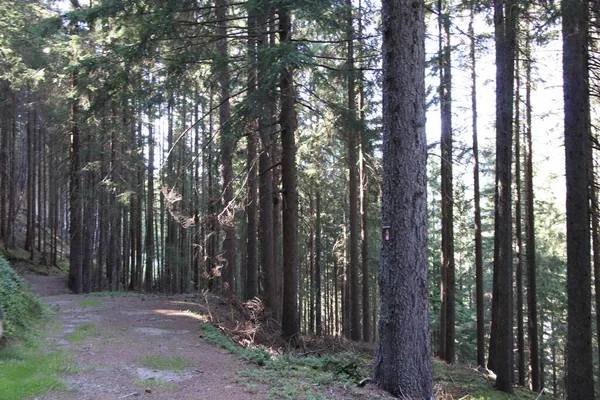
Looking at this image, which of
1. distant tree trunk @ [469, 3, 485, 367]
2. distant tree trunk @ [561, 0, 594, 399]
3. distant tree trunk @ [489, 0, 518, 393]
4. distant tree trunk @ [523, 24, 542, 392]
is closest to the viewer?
distant tree trunk @ [561, 0, 594, 399]

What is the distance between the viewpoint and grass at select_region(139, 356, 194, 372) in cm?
605

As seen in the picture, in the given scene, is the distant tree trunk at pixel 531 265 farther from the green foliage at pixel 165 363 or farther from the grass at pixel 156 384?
the grass at pixel 156 384

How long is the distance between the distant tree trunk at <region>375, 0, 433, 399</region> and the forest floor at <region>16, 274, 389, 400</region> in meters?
0.52

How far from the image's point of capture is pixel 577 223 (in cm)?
817

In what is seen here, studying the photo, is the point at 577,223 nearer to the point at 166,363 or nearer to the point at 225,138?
the point at 225,138

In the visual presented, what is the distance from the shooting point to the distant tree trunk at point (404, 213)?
5.06m

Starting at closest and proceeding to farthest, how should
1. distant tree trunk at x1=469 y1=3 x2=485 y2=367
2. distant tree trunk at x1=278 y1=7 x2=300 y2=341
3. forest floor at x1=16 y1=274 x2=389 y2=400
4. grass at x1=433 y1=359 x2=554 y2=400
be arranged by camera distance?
forest floor at x1=16 y1=274 x2=389 y2=400
grass at x1=433 y1=359 x2=554 y2=400
distant tree trunk at x1=278 y1=7 x2=300 y2=341
distant tree trunk at x1=469 y1=3 x2=485 y2=367

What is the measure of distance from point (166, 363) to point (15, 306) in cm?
369

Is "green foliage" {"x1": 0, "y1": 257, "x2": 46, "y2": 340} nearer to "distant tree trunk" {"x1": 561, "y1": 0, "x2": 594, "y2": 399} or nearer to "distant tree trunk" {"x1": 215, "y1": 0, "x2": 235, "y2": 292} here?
"distant tree trunk" {"x1": 215, "y1": 0, "x2": 235, "y2": 292}

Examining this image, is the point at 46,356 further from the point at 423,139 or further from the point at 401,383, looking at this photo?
the point at 423,139

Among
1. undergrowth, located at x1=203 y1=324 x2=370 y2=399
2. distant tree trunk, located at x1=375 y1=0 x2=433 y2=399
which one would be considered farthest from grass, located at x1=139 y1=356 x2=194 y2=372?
distant tree trunk, located at x1=375 y1=0 x2=433 y2=399

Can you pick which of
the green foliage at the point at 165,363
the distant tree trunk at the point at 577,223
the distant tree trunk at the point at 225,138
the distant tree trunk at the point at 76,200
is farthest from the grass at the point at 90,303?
the distant tree trunk at the point at 577,223

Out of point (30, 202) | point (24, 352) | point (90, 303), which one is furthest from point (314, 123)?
point (30, 202)

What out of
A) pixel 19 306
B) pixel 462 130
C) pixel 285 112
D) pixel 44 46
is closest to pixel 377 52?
pixel 285 112
